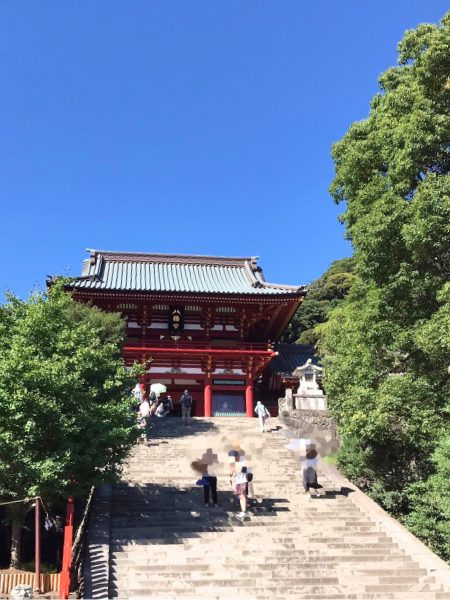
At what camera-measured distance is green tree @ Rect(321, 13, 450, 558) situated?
371 inches

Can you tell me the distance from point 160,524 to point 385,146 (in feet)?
29.3

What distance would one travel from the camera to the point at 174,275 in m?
27.2

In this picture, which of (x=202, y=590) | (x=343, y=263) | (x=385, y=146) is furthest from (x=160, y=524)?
(x=343, y=263)

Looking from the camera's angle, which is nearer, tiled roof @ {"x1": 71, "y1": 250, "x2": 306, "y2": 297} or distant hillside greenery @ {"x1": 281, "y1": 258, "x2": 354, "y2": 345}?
tiled roof @ {"x1": 71, "y1": 250, "x2": 306, "y2": 297}

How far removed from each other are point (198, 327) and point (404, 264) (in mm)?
15189

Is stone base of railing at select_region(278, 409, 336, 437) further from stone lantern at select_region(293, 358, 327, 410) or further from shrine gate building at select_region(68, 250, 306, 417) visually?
shrine gate building at select_region(68, 250, 306, 417)

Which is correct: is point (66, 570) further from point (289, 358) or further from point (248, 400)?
point (289, 358)

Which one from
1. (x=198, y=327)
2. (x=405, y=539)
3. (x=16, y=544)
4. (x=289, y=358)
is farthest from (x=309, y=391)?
(x=16, y=544)

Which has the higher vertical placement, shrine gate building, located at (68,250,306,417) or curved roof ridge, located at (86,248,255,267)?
curved roof ridge, located at (86,248,255,267)

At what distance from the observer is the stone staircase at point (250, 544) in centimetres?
848

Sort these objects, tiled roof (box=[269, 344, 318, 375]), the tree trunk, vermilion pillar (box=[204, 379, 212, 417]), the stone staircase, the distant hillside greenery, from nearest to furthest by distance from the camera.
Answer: the stone staircase → the tree trunk → vermilion pillar (box=[204, 379, 212, 417]) → tiled roof (box=[269, 344, 318, 375]) → the distant hillside greenery

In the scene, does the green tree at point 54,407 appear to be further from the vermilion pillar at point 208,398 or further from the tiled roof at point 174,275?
the tiled roof at point 174,275

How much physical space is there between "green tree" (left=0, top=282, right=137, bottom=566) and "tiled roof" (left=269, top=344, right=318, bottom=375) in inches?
611

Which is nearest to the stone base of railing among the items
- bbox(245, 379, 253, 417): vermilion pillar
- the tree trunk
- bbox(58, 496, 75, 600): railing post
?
bbox(245, 379, 253, 417): vermilion pillar
